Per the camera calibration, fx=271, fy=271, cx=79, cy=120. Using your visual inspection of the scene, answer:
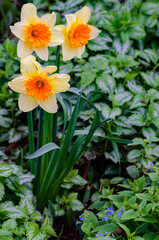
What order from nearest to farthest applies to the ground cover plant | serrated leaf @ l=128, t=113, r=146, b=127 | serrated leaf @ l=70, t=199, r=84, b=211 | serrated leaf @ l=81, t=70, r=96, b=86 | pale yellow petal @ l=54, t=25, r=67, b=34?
1. pale yellow petal @ l=54, t=25, r=67, b=34
2. the ground cover plant
3. serrated leaf @ l=70, t=199, r=84, b=211
4. serrated leaf @ l=128, t=113, r=146, b=127
5. serrated leaf @ l=81, t=70, r=96, b=86

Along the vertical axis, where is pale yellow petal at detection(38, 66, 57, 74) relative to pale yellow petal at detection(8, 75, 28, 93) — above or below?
above

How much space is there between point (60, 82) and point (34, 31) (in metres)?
0.25

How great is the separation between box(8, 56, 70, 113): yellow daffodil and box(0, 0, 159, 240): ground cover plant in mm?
95

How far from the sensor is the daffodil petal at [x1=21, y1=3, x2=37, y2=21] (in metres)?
1.15

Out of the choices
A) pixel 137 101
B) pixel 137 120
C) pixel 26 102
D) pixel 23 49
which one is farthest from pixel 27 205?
pixel 137 101

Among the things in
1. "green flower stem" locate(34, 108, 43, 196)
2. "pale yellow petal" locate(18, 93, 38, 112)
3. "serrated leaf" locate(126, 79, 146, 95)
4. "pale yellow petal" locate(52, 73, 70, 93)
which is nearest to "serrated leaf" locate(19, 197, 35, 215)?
"green flower stem" locate(34, 108, 43, 196)

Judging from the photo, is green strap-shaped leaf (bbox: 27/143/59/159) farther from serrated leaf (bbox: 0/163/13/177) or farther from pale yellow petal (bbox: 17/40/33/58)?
pale yellow petal (bbox: 17/40/33/58)

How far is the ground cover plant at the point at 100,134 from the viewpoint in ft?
4.41

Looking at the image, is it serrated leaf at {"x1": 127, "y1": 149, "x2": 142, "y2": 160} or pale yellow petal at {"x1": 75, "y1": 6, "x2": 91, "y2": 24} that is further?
serrated leaf at {"x1": 127, "y1": 149, "x2": 142, "y2": 160}

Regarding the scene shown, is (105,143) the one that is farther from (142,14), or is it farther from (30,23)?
(142,14)

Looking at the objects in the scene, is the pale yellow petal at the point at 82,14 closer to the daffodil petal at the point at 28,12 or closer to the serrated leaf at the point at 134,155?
the daffodil petal at the point at 28,12

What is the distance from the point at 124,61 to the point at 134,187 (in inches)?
40.6

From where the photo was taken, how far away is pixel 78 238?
1599mm

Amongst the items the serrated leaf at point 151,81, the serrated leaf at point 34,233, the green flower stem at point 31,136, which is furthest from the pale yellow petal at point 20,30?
the serrated leaf at point 151,81
